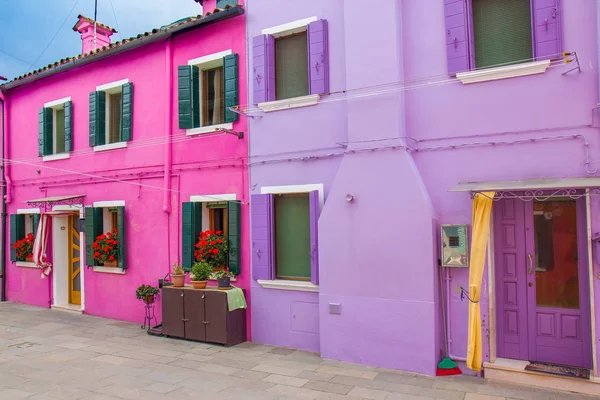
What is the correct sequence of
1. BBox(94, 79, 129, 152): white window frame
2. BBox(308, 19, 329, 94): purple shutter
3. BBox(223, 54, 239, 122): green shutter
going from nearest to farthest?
BBox(308, 19, 329, 94): purple shutter → BBox(223, 54, 239, 122): green shutter → BBox(94, 79, 129, 152): white window frame

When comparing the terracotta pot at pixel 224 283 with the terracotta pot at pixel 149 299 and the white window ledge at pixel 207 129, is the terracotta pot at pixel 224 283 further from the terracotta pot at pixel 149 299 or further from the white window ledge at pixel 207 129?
the white window ledge at pixel 207 129

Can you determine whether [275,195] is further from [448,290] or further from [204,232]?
[448,290]

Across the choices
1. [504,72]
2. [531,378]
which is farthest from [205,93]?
[531,378]

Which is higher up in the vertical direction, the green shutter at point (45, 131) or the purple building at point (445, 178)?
the green shutter at point (45, 131)

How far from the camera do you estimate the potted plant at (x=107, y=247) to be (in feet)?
34.1

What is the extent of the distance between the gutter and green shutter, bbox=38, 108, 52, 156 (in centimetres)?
92

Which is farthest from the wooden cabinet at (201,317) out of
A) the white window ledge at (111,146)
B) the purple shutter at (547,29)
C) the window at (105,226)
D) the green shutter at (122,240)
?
the purple shutter at (547,29)

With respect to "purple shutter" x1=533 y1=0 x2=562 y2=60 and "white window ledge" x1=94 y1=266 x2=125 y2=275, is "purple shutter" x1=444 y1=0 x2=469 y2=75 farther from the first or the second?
"white window ledge" x1=94 y1=266 x2=125 y2=275

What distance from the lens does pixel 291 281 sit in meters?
8.16

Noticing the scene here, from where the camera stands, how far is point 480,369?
6.38 m

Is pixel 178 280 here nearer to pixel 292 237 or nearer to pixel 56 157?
pixel 292 237

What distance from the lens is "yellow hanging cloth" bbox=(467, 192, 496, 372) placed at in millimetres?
6285

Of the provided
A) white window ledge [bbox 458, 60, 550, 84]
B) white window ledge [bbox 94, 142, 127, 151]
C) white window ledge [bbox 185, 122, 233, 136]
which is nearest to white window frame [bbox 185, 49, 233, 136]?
white window ledge [bbox 185, 122, 233, 136]

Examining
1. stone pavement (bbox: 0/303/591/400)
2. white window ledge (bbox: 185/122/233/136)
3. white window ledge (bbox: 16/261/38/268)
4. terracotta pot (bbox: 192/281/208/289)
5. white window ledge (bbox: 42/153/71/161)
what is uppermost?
white window ledge (bbox: 185/122/233/136)
